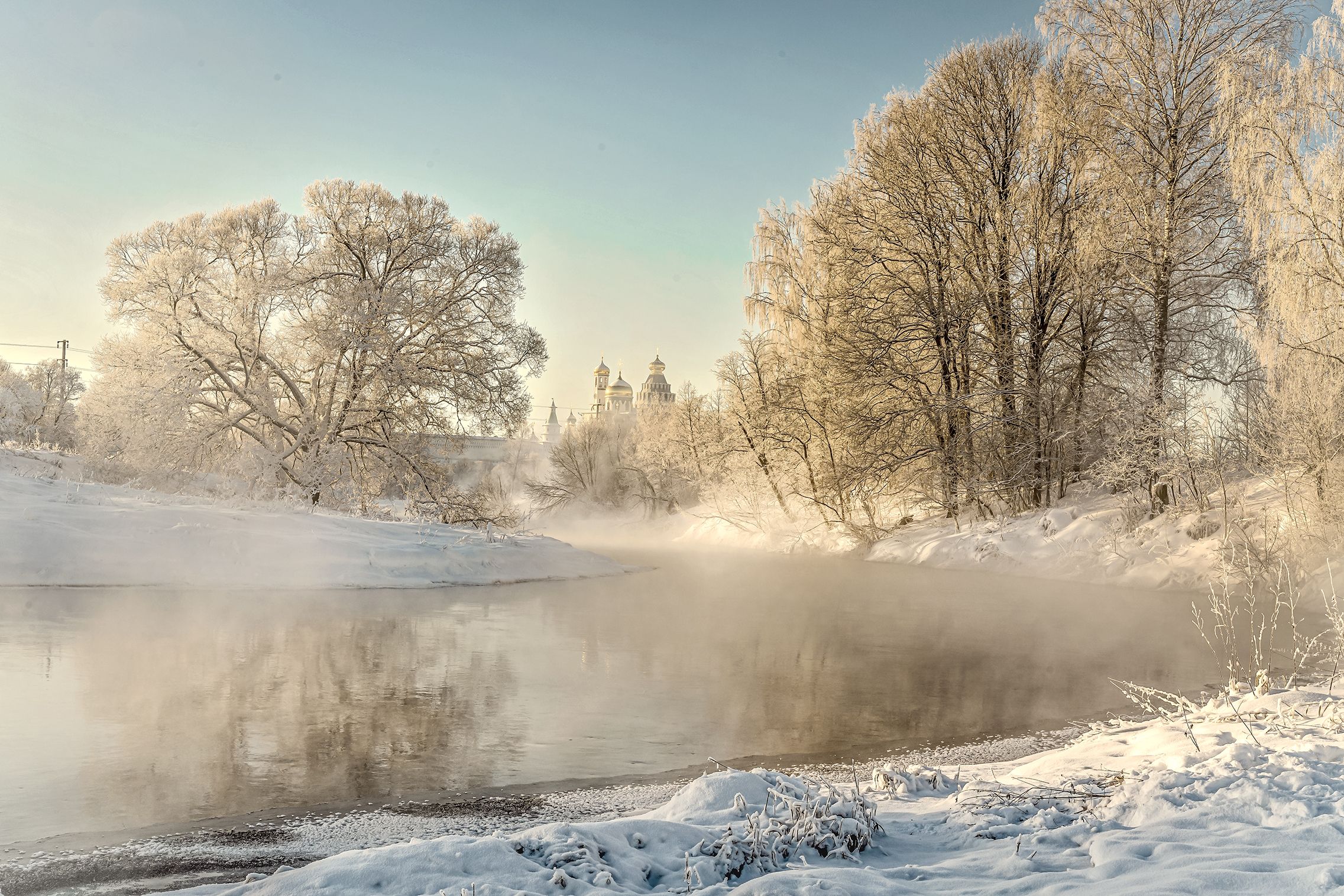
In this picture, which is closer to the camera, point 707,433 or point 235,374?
point 235,374

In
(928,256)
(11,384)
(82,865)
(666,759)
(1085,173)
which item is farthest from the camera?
(11,384)

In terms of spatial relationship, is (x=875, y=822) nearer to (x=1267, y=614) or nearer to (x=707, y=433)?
(x=1267, y=614)

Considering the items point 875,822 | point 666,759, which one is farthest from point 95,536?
point 875,822

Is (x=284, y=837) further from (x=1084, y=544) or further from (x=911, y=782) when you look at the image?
(x=1084, y=544)

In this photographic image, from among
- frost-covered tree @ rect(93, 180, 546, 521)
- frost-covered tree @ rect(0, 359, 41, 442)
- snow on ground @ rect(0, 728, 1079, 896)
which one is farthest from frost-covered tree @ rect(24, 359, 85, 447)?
snow on ground @ rect(0, 728, 1079, 896)

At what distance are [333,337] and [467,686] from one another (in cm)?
1529

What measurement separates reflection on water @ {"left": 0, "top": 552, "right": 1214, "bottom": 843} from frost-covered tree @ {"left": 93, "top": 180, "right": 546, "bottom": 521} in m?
8.39

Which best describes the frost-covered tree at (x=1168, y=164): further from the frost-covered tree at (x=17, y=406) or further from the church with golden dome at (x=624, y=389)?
the church with golden dome at (x=624, y=389)

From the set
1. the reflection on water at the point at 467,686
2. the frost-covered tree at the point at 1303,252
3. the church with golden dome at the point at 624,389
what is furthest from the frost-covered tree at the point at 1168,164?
the church with golden dome at the point at 624,389

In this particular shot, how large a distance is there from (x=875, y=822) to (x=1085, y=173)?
74.3ft

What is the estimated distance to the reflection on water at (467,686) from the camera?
5602mm

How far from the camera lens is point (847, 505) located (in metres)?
28.8

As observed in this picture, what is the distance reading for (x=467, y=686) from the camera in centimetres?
839

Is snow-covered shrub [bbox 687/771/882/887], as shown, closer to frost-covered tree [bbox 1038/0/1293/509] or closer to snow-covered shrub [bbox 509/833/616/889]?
snow-covered shrub [bbox 509/833/616/889]
